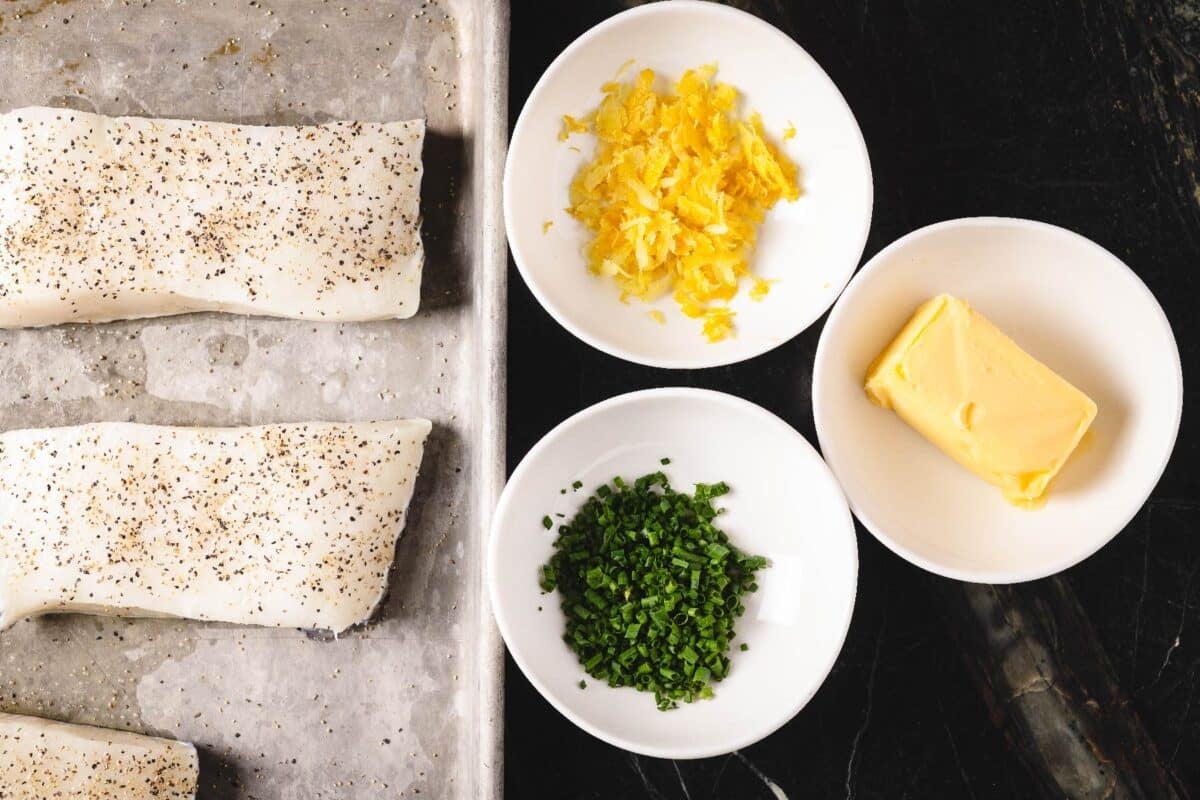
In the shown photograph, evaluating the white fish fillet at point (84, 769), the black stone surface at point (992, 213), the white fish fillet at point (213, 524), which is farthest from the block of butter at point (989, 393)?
the white fish fillet at point (84, 769)

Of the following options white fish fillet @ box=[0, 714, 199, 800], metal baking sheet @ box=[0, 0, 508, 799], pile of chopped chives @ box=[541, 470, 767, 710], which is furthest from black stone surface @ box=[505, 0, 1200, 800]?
white fish fillet @ box=[0, 714, 199, 800]

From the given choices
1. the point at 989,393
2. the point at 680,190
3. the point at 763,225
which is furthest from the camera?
the point at 763,225

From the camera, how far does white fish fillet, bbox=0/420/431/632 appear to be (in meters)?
1.81

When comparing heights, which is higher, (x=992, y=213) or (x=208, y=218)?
(x=992, y=213)

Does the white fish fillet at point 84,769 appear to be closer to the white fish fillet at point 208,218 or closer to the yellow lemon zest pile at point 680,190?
the white fish fillet at point 208,218

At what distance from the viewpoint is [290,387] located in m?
1.90

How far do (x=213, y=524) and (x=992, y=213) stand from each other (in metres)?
1.79

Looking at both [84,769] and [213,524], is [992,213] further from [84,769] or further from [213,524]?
[84,769]

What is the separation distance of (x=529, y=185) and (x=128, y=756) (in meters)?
1.46

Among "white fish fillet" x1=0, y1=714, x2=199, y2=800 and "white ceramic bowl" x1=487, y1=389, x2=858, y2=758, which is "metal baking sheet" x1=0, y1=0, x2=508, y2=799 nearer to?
"white fish fillet" x1=0, y1=714, x2=199, y2=800

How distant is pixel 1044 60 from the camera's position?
6.23 ft

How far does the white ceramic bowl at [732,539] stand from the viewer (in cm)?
167

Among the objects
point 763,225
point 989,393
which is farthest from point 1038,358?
point 763,225

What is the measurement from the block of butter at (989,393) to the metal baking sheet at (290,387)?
2.97ft
